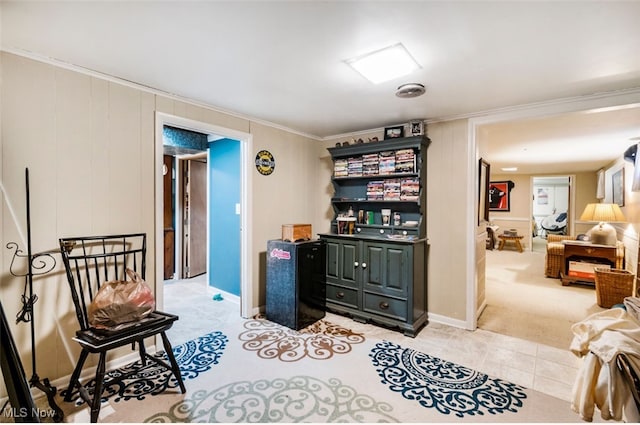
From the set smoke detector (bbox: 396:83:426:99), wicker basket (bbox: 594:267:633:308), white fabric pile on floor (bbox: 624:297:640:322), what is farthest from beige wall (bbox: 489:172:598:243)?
smoke detector (bbox: 396:83:426:99)

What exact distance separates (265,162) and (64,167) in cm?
182

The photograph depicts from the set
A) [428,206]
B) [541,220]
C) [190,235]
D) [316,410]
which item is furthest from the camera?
[541,220]

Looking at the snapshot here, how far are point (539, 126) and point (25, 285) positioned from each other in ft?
16.8

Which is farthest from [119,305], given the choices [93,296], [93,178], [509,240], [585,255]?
[509,240]

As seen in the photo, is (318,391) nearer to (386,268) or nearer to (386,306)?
(386,306)

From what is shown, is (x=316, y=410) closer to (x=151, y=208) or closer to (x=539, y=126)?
(x=151, y=208)

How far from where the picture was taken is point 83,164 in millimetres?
2131

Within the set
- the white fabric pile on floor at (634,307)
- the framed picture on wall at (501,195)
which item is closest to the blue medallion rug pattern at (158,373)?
the white fabric pile on floor at (634,307)

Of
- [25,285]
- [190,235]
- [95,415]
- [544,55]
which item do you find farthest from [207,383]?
[190,235]

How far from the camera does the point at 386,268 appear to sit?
3105 millimetres

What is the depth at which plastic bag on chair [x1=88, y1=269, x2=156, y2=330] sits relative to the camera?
184 cm

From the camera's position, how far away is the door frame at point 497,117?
2385 millimetres

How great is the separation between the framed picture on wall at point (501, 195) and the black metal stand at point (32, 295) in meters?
9.81

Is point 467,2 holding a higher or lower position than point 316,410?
higher
